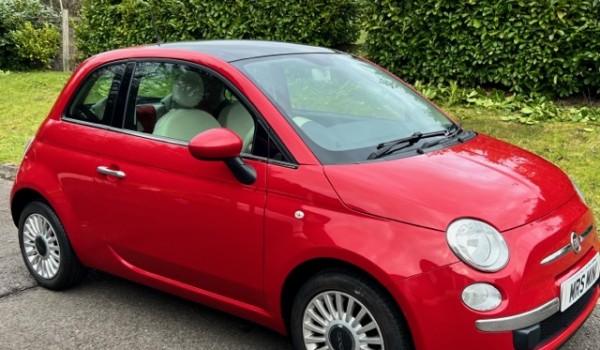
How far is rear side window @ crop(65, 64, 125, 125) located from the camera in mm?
4051

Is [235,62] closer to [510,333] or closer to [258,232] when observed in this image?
[258,232]

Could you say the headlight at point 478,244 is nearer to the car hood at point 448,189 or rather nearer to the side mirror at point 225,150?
the car hood at point 448,189

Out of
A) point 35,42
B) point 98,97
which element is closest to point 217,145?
point 98,97

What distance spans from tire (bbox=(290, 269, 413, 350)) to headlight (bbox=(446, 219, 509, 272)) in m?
0.39

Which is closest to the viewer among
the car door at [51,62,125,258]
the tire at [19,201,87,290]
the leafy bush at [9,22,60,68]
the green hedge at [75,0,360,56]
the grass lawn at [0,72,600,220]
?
the car door at [51,62,125,258]

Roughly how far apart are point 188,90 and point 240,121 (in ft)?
1.60

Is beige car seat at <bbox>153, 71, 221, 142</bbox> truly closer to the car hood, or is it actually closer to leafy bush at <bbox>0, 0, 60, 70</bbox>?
the car hood

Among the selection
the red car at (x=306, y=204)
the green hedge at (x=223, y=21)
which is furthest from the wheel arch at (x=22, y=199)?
the green hedge at (x=223, y=21)

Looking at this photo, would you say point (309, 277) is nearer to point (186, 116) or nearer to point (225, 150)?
point (225, 150)

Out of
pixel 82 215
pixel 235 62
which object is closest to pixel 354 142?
pixel 235 62

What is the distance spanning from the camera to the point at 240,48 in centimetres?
384

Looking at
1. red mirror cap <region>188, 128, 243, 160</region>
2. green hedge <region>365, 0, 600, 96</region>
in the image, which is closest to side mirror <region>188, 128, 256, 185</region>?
red mirror cap <region>188, 128, 243, 160</region>

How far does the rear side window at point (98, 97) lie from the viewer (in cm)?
405

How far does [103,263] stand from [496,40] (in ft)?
17.8
